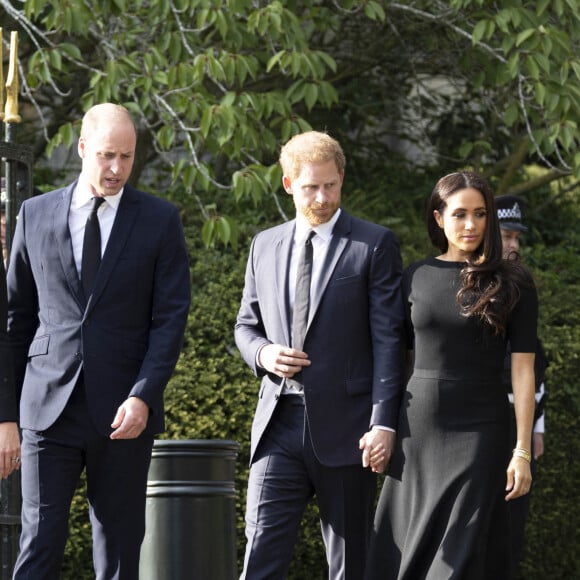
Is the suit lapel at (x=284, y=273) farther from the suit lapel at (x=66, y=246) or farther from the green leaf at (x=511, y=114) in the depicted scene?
the green leaf at (x=511, y=114)

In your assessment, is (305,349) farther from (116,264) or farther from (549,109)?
(549,109)

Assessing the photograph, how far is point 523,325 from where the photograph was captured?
17.1 ft

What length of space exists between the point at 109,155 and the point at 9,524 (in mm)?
1922

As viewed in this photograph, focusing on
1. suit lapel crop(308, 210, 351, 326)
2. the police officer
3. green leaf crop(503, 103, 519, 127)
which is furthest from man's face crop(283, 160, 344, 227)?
green leaf crop(503, 103, 519, 127)

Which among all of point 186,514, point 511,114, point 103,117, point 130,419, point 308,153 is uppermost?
point 511,114

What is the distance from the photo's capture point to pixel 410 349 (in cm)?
546

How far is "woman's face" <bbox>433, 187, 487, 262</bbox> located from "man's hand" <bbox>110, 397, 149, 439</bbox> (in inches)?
58.5

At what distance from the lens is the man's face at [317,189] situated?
529 centimetres

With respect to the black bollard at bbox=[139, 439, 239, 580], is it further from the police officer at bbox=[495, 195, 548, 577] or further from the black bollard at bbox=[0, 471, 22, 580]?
the police officer at bbox=[495, 195, 548, 577]

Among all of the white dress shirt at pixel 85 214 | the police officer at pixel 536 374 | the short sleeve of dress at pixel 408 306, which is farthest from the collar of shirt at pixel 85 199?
the police officer at pixel 536 374

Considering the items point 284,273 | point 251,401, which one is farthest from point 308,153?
point 251,401

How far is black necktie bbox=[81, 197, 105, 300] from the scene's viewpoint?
5109mm

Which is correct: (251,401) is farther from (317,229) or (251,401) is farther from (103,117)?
(103,117)

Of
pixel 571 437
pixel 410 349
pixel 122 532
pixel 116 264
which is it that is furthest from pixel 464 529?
pixel 571 437
